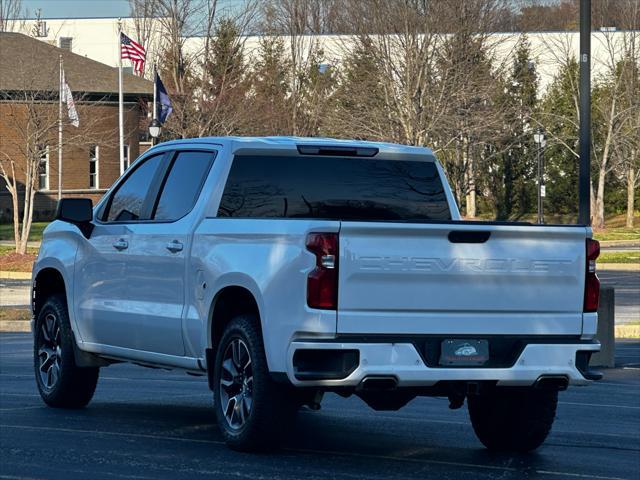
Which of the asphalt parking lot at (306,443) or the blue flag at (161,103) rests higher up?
the blue flag at (161,103)

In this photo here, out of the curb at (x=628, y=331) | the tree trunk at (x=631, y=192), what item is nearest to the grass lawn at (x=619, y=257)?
the curb at (x=628, y=331)

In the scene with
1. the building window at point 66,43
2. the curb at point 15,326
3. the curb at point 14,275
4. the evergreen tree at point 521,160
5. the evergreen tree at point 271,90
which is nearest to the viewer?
the curb at point 15,326

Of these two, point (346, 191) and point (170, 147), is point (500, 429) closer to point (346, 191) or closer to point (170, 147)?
point (346, 191)

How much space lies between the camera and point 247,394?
8672mm

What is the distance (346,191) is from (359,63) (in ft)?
150

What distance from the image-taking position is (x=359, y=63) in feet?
181

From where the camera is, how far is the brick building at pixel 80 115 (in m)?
57.7

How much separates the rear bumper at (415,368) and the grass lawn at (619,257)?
1327 inches

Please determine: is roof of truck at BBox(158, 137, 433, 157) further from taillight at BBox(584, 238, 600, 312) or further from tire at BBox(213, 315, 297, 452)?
taillight at BBox(584, 238, 600, 312)

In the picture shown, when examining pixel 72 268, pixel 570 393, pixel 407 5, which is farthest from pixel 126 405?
pixel 407 5

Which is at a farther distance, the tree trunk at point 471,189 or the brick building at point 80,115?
the tree trunk at point 471,189

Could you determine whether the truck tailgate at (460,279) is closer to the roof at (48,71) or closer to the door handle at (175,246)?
the door handle at (175,246)

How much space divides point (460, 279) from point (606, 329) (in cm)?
854

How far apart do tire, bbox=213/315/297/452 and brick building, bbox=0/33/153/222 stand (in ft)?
152
